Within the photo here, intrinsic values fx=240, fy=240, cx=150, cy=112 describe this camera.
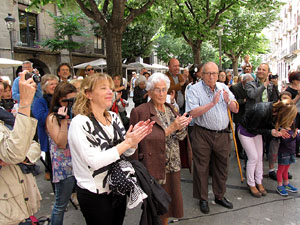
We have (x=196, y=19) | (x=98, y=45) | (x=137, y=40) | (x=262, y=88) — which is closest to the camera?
(x=262, y=88)

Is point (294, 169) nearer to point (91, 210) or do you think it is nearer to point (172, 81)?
point (172, 81)

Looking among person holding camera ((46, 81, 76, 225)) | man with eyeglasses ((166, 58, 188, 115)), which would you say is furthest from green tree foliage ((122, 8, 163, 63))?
person holding camera ((46, 81, 76, 225))

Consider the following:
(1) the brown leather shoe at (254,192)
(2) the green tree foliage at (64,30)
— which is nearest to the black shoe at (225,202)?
(1) the brown leather shoe at (254,192)

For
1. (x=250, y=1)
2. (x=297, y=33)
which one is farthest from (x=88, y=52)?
(x=297, y=33)

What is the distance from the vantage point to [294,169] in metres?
4.98

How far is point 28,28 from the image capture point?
17953 mm

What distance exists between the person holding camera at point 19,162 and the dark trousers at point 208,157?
85.0 inches

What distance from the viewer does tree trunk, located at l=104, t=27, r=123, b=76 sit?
6.39 m

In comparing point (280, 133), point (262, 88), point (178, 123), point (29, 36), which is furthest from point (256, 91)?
point (29, 36)

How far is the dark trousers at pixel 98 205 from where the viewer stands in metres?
1.95

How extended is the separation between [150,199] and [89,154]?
64 centimetres

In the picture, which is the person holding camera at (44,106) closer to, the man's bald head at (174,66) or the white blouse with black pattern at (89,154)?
the white blouse with black pattern at (89,154)

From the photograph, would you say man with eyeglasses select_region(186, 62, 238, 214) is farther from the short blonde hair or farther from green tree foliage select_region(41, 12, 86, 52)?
green tree foliage select_region(41, 12, 86, 52)

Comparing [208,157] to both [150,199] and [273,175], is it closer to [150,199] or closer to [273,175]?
[150,199]
